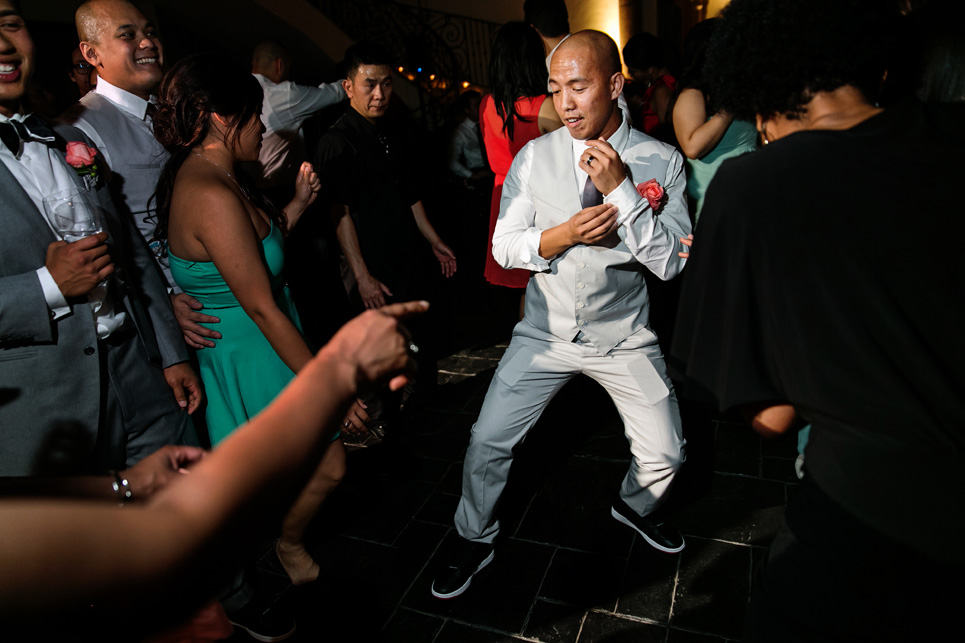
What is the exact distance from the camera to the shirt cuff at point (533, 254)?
236cm

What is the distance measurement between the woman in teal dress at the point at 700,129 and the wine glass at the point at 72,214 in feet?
8.87

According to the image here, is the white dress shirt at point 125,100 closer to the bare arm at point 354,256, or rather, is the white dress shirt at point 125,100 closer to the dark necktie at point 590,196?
the bare arm at point 354,256

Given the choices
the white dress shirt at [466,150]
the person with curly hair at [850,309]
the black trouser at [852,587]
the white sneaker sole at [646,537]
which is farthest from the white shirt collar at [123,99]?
the white dress shirt at [466,150]

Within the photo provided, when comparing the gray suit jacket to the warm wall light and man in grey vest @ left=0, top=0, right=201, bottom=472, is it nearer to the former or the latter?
man in grey vest @ left=0, top=0, right=201, bottom=472

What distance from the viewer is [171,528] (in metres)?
0.83

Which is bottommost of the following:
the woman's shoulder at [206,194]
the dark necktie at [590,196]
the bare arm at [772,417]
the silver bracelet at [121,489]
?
the silver bracelet at [121,489]

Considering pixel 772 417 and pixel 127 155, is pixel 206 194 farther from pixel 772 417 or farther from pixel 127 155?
pixel 772 417

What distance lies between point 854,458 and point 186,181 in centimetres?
216

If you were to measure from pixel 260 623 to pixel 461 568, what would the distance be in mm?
821

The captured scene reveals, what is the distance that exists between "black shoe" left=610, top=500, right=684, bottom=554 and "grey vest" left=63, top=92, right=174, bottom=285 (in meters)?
2.30

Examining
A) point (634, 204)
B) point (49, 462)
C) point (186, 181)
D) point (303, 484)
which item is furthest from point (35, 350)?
point (634, 204)

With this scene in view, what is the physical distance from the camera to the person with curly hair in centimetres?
108

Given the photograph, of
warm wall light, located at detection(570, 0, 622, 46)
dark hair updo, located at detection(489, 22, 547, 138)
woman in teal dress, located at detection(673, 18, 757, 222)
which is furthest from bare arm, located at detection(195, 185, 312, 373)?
warm wall light, located at detection(570, 0, 622, 46)

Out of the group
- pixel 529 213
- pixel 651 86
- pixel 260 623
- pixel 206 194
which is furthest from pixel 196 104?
pixel 651 86
